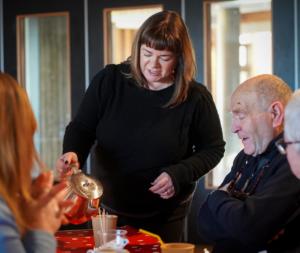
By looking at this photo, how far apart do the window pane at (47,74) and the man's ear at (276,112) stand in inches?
103

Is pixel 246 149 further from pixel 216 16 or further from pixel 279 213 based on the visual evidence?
pixel 216 16

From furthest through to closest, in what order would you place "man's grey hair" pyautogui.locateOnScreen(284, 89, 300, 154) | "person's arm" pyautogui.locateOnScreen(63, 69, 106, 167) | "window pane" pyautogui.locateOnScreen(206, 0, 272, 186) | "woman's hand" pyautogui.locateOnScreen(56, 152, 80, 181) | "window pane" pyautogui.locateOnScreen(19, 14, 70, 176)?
"window pane" pyautogui.locateOnScreen(19, 14, 70, 176), "window pane" pyautogui.locateOnScreen(206, 0, 272, 186), "person's arm" pyautogui.locateOnScreen(63, 69, 106, 167), "woman's hand" pyautogui.locateOnScreen(56, 152, 80, 181), "man's grey hair" pyautogui.locateOnScreen(284, 89, 300, 154)

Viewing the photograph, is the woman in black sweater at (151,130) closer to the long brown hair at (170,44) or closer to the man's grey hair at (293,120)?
the long brown hair at (170,44)

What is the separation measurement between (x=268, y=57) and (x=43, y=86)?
1.98 m

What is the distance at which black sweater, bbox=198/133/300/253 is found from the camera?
1.24 m

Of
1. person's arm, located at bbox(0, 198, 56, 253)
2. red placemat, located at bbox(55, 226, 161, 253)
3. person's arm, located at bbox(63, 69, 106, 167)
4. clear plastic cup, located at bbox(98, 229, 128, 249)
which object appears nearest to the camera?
person's arm, located at bbox(0, 198, 56, 253)

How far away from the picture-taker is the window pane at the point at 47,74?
150 inches

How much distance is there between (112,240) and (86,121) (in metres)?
0.73

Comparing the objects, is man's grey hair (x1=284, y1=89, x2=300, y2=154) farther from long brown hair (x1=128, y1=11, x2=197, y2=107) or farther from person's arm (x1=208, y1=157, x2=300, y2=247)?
long brown hair (x1=128, y1=11, x2=197, y2=107)

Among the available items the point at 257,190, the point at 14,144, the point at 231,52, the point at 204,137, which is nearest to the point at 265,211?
the point at 257,190

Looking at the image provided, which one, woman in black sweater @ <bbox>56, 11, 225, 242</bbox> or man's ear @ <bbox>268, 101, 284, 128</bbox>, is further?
woman in black sweater @ <bbox>56, 11, 225, 242</bbox>

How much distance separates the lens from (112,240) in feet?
4.00

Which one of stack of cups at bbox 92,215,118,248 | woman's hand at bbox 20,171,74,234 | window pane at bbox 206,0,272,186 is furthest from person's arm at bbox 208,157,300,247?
window pane at bbox 206,0,272,186

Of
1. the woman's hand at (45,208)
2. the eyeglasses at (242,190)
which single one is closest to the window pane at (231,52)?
the eyeglasses at (242,190)
